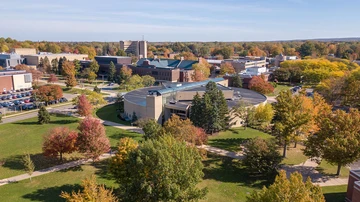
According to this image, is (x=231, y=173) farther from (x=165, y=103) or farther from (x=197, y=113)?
(x=165, y=103)

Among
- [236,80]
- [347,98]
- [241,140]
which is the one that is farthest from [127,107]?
[347,98]

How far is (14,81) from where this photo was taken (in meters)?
74.1

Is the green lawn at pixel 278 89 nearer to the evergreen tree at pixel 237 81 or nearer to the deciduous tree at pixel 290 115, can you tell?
the evergreen tree at pixel 237 81

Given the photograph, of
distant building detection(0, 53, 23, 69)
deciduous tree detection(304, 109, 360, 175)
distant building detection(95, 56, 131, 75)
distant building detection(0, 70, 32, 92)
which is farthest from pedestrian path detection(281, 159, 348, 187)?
distant building detection(0, 53, 23, 69)

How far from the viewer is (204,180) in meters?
31.2

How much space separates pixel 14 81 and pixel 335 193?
78.6 m

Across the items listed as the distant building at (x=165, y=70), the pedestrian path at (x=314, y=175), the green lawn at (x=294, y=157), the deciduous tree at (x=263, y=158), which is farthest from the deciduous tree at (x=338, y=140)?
the distant building at (x=165, y=70)

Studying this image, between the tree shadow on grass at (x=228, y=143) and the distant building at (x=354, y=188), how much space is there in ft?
52.9

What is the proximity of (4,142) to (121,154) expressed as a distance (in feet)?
84.2

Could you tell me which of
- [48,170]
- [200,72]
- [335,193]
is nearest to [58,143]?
[48,170]

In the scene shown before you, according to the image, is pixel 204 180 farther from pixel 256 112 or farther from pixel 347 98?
pixel 347 98

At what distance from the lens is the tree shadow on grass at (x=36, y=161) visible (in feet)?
110

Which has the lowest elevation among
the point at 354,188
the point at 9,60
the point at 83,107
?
the point at 354,188

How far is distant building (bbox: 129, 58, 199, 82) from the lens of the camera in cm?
9793
